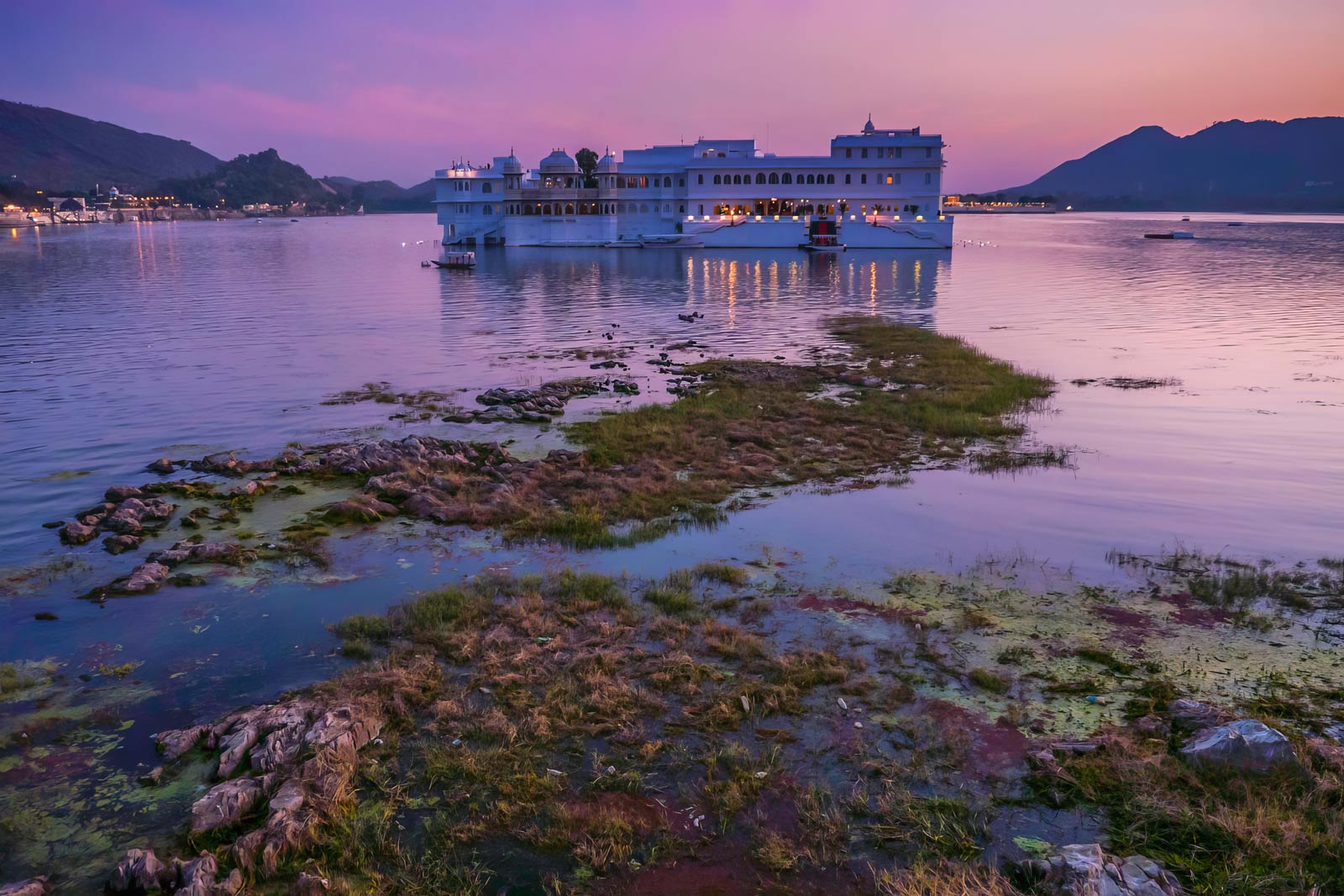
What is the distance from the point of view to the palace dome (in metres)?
101

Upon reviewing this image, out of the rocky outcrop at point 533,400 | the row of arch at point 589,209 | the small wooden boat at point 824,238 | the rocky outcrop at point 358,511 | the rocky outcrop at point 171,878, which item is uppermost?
the row of arch at point 589,209

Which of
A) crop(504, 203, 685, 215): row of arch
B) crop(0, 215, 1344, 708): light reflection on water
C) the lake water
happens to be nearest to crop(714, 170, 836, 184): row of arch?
crop(504, 203, 685, 215): row of arch

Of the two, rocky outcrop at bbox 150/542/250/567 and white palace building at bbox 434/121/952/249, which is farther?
white palace building at bbox 434/121/952/249

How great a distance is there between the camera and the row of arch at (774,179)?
9706 cm

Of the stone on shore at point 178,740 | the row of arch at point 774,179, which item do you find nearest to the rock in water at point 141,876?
the stone on shore at point 178,740

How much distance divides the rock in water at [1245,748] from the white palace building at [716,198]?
8999 centimetres

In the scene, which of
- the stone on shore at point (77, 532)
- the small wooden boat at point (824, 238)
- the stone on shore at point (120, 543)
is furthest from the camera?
the small wooden boat at point (824, 238)

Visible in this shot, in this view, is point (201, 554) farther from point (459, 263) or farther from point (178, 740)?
point (459, 263)

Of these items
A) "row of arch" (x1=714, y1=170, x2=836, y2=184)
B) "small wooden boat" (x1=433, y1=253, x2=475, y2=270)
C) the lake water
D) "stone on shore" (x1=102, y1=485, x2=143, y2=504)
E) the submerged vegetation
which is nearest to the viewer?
the submerged vegetation

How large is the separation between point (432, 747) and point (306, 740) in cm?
106

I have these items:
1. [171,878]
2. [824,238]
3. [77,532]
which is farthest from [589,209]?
[171,878]

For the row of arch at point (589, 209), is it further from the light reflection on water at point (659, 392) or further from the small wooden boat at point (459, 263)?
the light reflection on water at point (659, 392)

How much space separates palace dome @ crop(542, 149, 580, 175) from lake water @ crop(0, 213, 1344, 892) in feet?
138

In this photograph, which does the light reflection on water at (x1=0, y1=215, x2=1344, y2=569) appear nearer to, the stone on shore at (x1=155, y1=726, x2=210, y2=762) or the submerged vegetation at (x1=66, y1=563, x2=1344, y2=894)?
the submerged vegetation at (x1=66, y1=563, x2=1344, y2=894)
